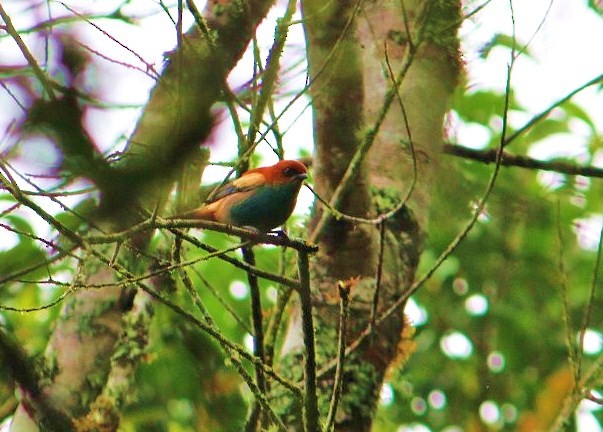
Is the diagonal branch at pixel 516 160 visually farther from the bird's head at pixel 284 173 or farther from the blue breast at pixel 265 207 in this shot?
the blue breast at pixel 265 207

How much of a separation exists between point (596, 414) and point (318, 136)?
140 inches

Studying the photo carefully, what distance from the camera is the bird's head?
4.07 metres

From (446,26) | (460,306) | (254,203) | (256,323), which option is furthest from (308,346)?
(460,306)

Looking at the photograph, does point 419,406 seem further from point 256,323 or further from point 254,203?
point 256,323

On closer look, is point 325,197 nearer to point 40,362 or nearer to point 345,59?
point 345,59

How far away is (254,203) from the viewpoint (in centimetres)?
397

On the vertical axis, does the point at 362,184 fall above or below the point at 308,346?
above

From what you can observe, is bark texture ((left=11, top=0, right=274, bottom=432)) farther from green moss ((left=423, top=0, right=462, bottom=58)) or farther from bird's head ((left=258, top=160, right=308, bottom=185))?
green moss ((left=423, top=0, right=462, bottom=58))

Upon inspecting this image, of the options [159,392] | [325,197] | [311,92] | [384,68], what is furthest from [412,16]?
[159,392]

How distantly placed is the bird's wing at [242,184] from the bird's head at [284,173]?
0.12 ft

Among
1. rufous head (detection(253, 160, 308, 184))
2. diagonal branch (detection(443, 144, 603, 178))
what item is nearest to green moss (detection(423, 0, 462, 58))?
diagonal branch (detection(443, 144, 603, 178))

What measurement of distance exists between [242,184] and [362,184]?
576mm

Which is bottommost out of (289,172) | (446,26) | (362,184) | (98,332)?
(98,332)

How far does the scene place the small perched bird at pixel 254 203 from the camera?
3967 millimetres
